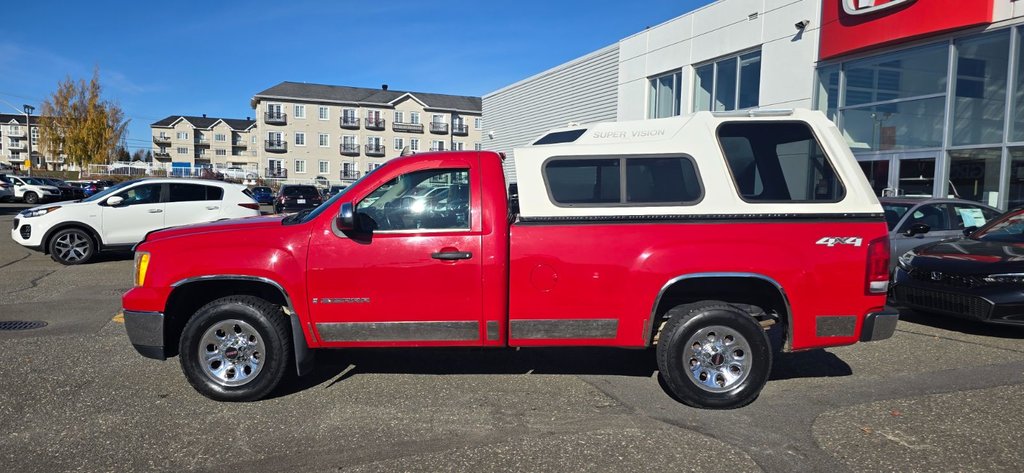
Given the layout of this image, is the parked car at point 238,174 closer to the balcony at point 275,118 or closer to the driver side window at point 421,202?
the balcony at point 275,118

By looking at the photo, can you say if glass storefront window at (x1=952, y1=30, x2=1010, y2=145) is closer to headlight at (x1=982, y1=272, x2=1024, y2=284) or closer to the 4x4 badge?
headlight at (x1=982, y1=272, x2=1024, y2=284)

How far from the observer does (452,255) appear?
4336 millimetres

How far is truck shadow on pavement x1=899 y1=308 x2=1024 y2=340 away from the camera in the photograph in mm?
6892

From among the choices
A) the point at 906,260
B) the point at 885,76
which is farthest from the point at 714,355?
the point at 885,76

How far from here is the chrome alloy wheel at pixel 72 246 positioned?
11.4 m

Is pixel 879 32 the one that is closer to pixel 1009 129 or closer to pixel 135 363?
pixel 1009 129

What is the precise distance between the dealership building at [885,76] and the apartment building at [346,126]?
47.8 meters

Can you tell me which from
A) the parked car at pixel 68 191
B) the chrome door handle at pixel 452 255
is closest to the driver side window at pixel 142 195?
the chrome door handle at pixel 452 255

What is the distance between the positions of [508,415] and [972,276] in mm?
5312

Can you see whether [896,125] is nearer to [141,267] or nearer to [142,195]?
[141,267]

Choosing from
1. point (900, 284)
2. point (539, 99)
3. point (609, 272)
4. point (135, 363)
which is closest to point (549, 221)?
point (609, 272)

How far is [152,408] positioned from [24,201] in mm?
38504

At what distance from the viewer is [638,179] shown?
4574mm

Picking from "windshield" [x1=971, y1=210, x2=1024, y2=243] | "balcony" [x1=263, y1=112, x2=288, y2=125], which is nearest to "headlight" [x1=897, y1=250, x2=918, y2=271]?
"windshield" [x1=971, y1=210, x2=1024, y2=243]
